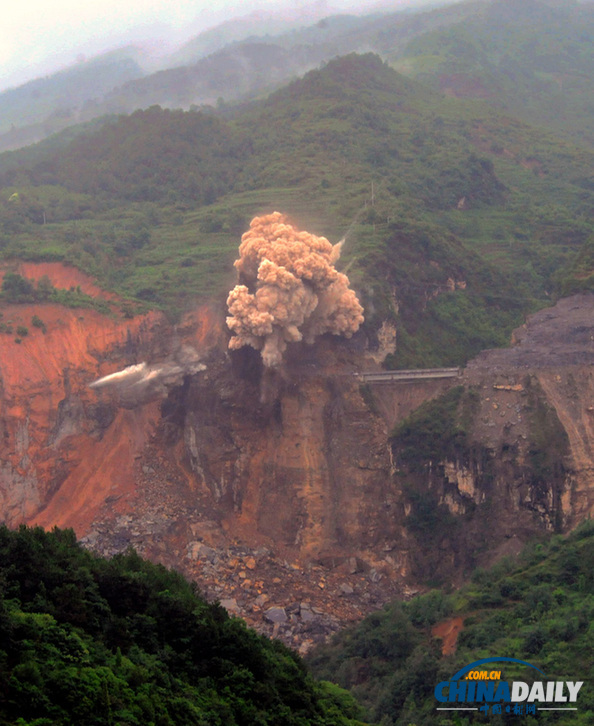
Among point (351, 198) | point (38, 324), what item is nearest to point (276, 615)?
point (38, 324)

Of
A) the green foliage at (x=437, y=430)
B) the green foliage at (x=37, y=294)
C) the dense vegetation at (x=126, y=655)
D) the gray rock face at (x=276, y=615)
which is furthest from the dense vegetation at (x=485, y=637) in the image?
the green foliage at (x=37, y=294)

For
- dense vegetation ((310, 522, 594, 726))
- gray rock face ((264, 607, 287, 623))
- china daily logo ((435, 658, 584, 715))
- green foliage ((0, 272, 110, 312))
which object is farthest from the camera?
green foliage ((0, 272, 110, 312))

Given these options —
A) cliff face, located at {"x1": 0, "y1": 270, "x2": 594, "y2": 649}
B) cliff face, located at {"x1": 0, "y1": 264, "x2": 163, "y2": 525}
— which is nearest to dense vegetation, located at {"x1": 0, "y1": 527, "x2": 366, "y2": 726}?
cliff face, located at {"x1": 0, "y1": 270, "x2": 594, "y2": 649}

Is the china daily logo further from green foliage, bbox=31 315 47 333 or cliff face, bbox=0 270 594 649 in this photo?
green foliage, bbox=31 315 47 333

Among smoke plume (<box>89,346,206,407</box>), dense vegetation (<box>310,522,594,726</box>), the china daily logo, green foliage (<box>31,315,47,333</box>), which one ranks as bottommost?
dense vegetation (<box>310,522,594,726</box>)

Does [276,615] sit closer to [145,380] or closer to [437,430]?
[437,430]

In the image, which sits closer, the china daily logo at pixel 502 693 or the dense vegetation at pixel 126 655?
the dense vegetation at pixel 126 655

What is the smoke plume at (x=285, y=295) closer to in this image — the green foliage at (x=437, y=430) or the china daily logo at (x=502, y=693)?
the green foliage at (x=437, y=430)

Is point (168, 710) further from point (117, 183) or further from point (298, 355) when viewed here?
point (117, 183)
